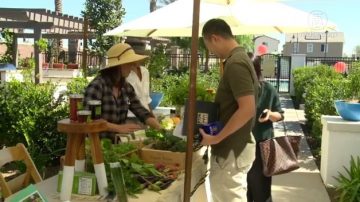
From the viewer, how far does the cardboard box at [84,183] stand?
2355 millimetres

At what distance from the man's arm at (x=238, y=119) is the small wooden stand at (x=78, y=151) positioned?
23.3 inches

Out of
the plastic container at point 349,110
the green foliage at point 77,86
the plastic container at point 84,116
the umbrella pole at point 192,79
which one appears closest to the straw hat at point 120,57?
the plastic container at point 84,116

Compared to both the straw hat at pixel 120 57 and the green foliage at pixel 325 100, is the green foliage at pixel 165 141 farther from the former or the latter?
the green foliage at pixel 325 100

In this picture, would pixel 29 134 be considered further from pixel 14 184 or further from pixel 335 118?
Result: pixel 335 118

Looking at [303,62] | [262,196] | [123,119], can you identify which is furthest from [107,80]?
[303,62]

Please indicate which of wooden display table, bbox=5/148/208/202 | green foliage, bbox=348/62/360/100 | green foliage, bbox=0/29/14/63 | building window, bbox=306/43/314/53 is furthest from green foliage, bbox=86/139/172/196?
building window, bbox=306/43/314/53

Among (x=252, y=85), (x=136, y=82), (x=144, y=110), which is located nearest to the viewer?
(x=252, y=85)

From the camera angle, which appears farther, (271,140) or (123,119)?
(271,140)

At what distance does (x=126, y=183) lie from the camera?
2453mm

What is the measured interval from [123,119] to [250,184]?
4.29 ft

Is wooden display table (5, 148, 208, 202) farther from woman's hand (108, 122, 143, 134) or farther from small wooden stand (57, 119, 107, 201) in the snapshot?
woman's hand (108, 122, 143, 134)

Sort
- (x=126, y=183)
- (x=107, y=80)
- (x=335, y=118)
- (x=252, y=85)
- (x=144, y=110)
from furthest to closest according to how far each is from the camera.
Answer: (x=335, y=118)
(x=144, y=110)
(x=107, y=80)
(x=252, y=85)
(x=126, y=183)

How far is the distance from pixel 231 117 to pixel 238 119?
7 centimetres

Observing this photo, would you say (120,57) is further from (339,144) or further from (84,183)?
(339,144)
